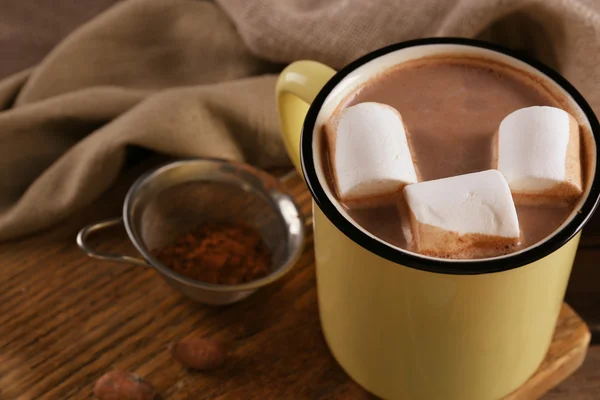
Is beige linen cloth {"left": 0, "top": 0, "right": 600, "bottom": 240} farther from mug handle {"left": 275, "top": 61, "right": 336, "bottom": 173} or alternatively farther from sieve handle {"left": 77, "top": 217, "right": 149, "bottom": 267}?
mug handle {"left": 275, "top": 61, "right": 336, "bottom": 173}

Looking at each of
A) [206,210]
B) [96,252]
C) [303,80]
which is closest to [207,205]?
[206,210]

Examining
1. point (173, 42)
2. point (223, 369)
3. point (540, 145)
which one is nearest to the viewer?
point (540, 145)

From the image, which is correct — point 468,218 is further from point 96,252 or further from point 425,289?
point 96,252

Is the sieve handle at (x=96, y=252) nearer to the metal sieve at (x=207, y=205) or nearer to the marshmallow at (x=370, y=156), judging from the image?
the metal sieve at (x=207, y=205)

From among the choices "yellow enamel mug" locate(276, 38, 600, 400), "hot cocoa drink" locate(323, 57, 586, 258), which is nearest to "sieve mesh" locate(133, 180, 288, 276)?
"yellow enamel mug" locate(276, 38, 600, 400)

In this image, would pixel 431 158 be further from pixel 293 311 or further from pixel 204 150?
pixel 204 150

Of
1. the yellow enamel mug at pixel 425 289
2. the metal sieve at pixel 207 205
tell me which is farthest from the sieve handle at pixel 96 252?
the yellow enamel mug at pixel 425 289

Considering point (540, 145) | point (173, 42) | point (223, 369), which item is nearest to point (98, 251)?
point (223, 369)

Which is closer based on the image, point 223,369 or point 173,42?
point 223,369
